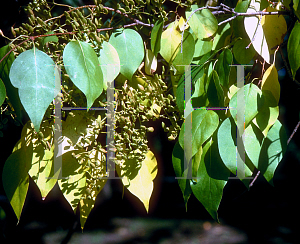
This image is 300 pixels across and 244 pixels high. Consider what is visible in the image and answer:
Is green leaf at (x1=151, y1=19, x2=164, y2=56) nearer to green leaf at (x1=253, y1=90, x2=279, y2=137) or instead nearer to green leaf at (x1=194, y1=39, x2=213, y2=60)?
green leaf at (x1=194, y1=39, x2=213, y2=60)

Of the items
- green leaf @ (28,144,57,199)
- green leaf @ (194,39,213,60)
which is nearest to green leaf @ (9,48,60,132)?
green leaf @ (28,144,57,199)

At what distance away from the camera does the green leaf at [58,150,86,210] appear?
1.62 ft

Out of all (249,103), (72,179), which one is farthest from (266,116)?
(72,179)

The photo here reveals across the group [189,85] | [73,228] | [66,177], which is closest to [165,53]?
[189,85]

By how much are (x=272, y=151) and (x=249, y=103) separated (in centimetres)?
9

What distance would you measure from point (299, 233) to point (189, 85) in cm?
81

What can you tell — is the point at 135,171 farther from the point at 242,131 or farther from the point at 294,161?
the point at 294,161

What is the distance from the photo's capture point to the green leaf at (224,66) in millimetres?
430

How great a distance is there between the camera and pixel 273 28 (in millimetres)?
458

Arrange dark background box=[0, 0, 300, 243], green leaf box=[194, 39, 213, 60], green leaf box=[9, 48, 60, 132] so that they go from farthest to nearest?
dark background box=[0, 0, 300, 243] → green leaf box=[194, 39, 213, 60] → green leaf box=[9, 48, 60, 132]

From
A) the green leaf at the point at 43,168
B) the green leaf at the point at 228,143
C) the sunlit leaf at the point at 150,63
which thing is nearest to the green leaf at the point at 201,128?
the green leaf at the point at 228,143

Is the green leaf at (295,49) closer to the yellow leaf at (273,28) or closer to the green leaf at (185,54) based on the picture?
the yellow leaf at (273,28)

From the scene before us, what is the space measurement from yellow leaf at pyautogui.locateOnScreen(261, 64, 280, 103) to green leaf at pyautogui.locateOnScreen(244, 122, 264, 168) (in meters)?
0.06

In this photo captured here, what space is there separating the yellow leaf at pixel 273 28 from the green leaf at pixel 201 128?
0.54 ft
